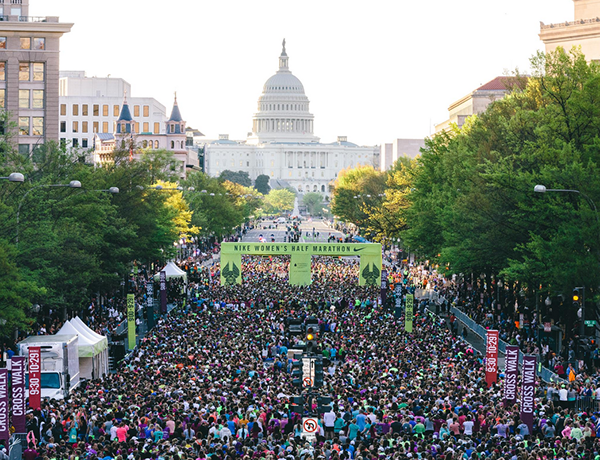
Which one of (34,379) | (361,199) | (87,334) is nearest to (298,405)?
(34,379)

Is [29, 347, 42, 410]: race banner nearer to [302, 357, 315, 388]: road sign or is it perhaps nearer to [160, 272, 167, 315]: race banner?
[302, 357, 315, 388]: road sign

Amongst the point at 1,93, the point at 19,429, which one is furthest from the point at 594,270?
the point at 1,93

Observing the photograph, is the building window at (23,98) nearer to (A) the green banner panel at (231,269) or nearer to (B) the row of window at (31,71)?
(B) the row of window at (31,71)

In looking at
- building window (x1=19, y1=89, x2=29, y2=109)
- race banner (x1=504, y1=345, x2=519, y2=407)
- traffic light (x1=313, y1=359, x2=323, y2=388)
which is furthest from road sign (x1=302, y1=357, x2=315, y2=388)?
building window (x1=19, y1=89, x2=29, y2=109)

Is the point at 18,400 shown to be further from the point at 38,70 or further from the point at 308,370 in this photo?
the point at 38,70

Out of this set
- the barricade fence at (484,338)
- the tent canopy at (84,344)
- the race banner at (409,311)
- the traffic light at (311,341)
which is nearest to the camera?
the traffic light at (311,341)

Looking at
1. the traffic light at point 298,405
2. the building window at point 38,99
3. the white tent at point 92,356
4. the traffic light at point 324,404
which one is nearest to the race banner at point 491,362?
the traffic light at point 298,405
